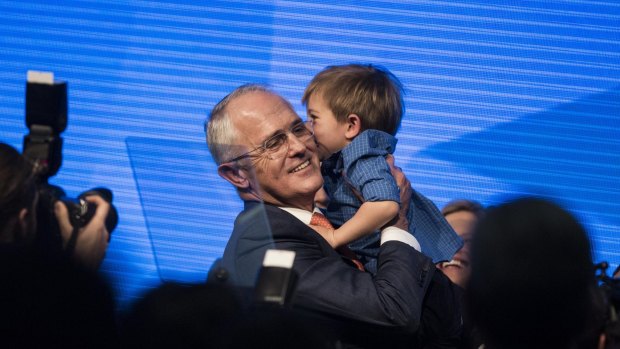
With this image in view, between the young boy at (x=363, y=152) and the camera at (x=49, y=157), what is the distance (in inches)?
35.2

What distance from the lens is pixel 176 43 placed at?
3.32 meters

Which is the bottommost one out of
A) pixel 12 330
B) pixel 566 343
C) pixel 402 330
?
pixel 402 330

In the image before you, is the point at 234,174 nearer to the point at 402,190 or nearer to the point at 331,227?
the point at 331,227

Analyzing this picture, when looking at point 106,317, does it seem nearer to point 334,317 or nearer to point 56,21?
point 334,317

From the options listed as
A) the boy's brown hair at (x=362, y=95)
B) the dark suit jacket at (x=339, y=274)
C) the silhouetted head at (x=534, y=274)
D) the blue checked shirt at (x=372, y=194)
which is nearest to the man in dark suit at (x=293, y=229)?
the dark suit jacket at (x=339, y=274)

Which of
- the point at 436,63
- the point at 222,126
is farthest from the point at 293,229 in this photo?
the point at 436,63

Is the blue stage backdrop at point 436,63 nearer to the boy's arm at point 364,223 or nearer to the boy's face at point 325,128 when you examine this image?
the boy's face at point 325,128

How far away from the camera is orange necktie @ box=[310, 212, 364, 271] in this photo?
2449 millimetres

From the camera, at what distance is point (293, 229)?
2246 millimetres

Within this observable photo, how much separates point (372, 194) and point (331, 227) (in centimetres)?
15

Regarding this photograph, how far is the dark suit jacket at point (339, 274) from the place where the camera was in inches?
78.7

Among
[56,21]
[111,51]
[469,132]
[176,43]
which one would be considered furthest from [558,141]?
[56,21]

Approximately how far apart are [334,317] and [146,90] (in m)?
1.29

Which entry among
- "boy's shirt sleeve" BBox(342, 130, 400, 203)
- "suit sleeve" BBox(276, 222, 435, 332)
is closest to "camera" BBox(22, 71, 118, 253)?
"suit sleeve" BBox(276, 222, 435, 332)
